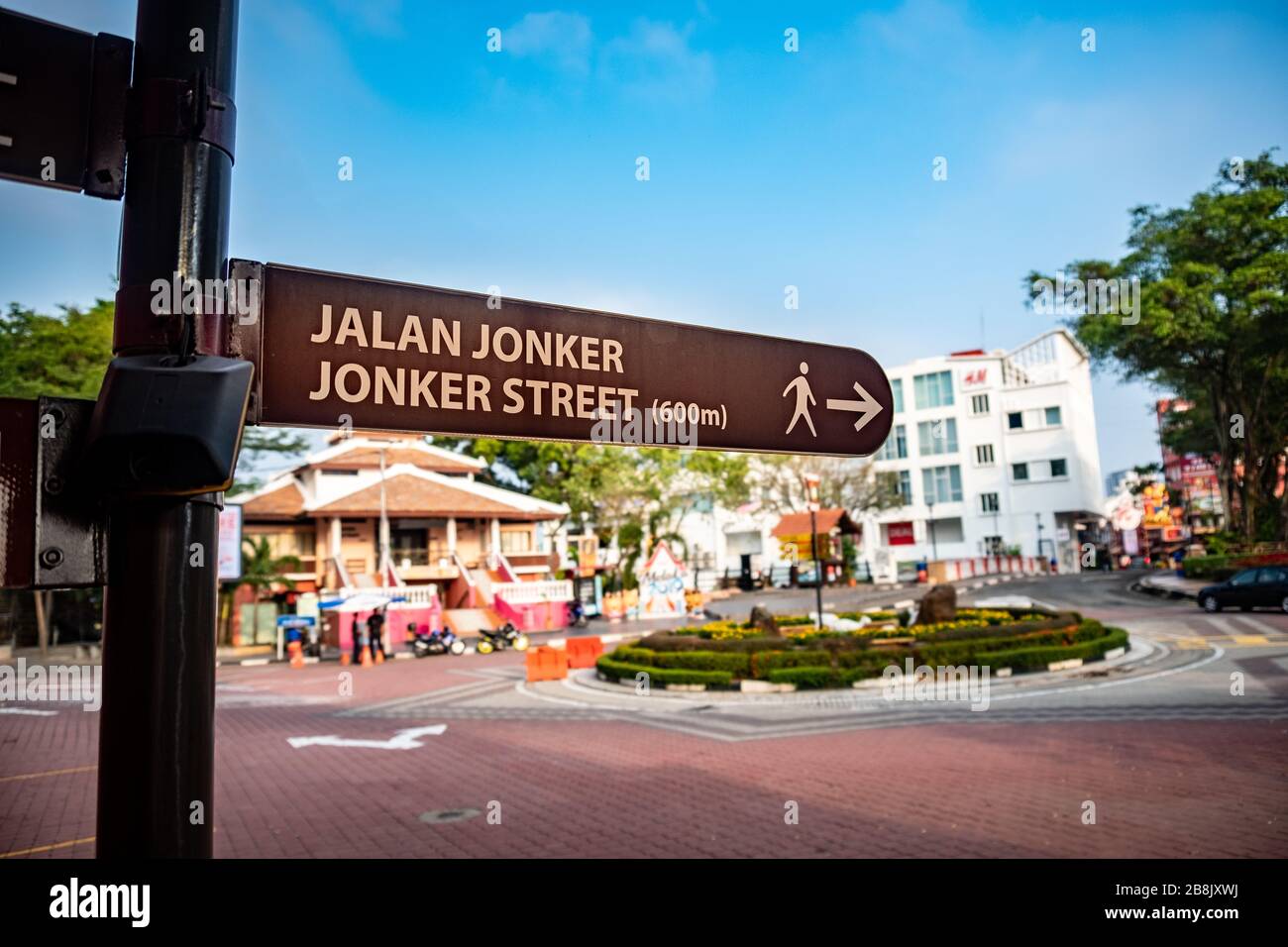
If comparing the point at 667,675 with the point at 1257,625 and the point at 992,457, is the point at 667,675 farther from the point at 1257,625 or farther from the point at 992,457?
the point at 992,457

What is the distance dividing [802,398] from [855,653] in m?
14.5

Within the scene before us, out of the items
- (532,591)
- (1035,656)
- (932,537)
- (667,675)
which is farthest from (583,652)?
(932,537)

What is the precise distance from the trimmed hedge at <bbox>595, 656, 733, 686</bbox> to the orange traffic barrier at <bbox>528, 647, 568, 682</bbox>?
5.24 ft

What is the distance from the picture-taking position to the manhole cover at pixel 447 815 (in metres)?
7.84

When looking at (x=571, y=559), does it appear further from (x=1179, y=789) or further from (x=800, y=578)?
(x=1179, y=789)

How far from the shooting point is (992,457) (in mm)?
58094

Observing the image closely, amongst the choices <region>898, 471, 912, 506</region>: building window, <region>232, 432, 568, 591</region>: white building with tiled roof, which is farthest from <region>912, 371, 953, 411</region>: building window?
<region>232, 432, 568, 591</region>: white building with tiled roof

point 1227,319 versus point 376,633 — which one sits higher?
point 1227,319

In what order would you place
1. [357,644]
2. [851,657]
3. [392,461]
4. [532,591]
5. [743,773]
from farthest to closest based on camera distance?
[392,461] → [532,591] → [357,644] → [851,657] → [743,773]

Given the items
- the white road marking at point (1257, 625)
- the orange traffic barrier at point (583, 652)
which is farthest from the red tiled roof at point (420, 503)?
the white road marking at point (1257, 625)

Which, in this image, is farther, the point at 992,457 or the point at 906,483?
the point at 906,483

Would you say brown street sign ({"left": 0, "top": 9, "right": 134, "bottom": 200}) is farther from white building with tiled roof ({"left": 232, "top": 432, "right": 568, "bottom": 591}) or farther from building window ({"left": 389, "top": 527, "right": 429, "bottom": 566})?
building window ({"left": 389, "top": 527, "right": 429, "bottom": 566})

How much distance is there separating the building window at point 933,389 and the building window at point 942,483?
177 inches
